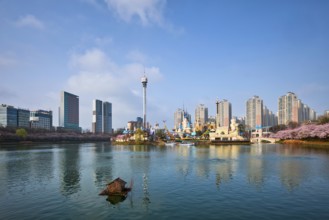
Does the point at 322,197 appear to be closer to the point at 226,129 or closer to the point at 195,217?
the point at 195,217

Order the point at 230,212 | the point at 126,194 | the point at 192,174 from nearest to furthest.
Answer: the point at 230,212, the point at 126,194, the point at 192,174

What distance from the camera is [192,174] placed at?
4331 cm

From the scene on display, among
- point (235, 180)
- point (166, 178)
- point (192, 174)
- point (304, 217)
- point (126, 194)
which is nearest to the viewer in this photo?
point (304, 217)

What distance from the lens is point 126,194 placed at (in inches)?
1174

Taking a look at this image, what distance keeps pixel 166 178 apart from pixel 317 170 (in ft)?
91.3

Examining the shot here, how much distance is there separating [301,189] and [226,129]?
15256 cm

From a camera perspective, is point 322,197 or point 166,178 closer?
point 322,197

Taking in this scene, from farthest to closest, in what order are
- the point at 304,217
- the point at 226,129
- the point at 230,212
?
1. the point at 226,129
2. the point at 230,212
3. the point at 304,217

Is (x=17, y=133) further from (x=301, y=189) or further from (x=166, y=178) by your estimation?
(x=301, y=189)

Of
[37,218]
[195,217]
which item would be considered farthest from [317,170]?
[37,218]

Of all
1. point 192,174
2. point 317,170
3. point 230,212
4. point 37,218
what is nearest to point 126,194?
point 37,218

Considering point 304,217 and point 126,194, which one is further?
point 126,194

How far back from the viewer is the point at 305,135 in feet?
454

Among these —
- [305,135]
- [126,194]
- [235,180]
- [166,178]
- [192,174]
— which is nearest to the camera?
[126,194]
